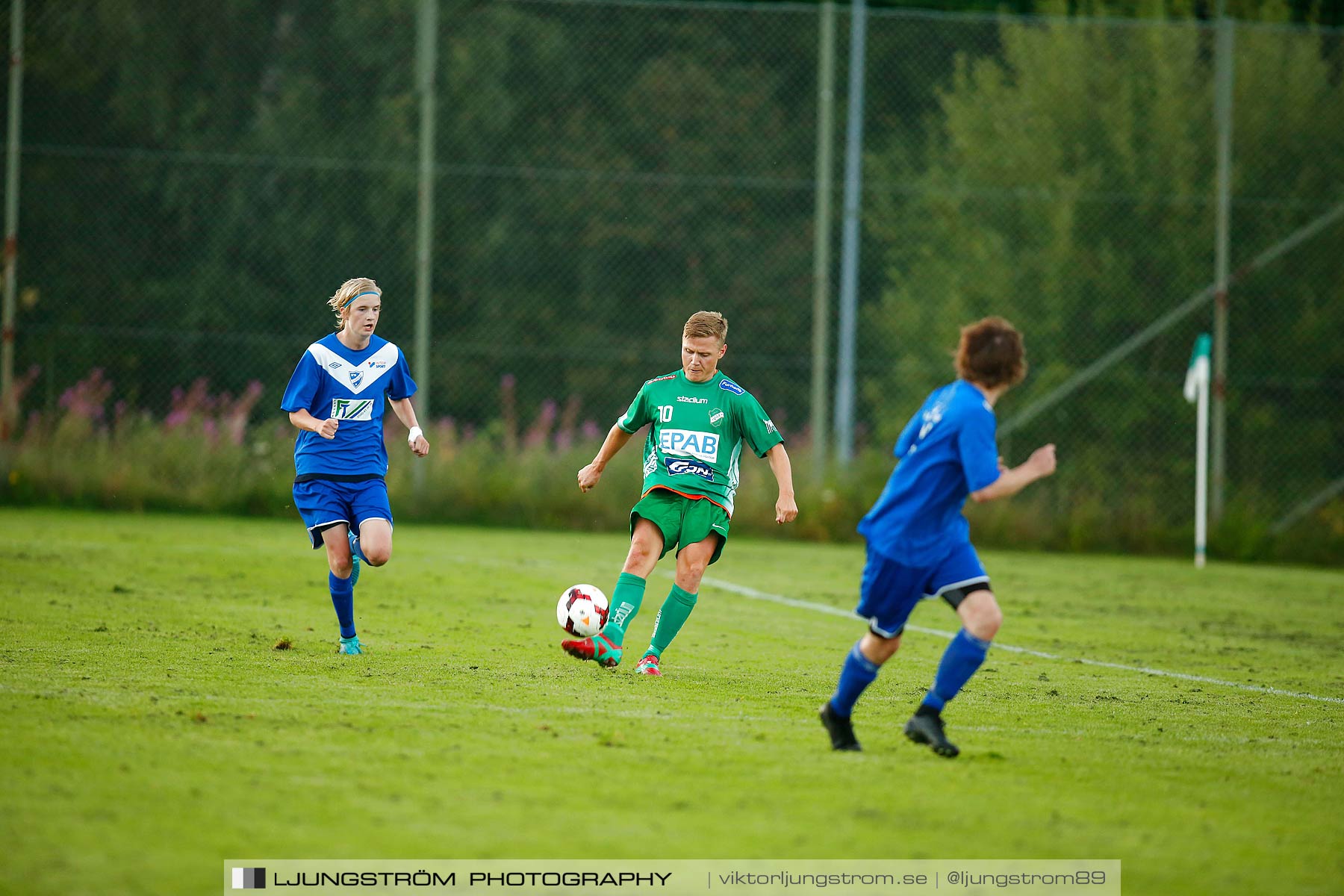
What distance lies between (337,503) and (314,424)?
44 centimetres

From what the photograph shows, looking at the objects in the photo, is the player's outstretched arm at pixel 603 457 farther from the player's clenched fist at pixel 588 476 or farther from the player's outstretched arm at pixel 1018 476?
the player's outstretched arm at pixel 1018 476

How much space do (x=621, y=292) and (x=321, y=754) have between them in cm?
1498

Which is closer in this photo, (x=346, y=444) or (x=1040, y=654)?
(x=346, y=444)

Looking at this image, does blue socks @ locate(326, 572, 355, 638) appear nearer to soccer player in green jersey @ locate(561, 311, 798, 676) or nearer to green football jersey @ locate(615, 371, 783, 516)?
soccer player in green jersey @ locate(561, 311, 798, 676)

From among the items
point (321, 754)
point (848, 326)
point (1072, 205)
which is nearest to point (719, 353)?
point (321, 754)

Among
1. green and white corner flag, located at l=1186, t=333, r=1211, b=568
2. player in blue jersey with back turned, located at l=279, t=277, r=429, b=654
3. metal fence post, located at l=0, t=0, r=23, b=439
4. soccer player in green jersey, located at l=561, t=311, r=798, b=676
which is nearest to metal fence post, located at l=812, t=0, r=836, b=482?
green and white corner flag, located at l=1186, t=333, r=1211, b=568

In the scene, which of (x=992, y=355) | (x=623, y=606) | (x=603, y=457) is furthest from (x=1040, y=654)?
(x=992, y=355)

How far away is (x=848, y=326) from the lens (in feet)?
53.1

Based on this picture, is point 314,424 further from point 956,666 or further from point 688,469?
point 956,666

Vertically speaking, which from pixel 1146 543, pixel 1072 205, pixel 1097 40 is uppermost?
pixel 1097 40

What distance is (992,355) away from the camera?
203 inches

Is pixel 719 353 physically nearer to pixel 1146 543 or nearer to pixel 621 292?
pixel 1146 543

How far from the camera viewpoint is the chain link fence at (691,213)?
649 inches

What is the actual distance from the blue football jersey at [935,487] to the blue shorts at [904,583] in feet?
0.10
